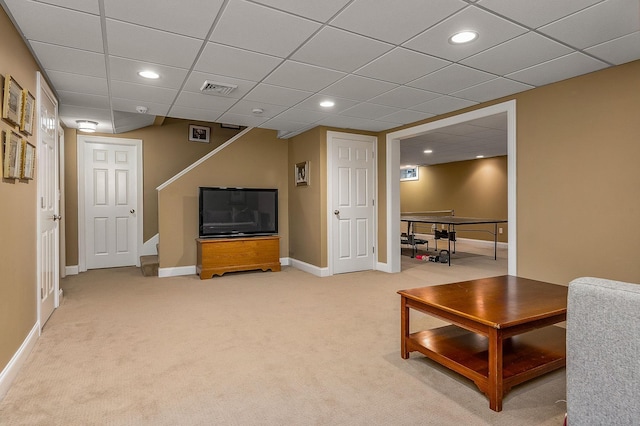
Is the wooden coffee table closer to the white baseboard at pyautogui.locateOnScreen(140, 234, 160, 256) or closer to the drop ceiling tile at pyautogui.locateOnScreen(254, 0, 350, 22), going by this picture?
the drop ceiling tile at pyautogui.locateOnScreen(254, 0, 350, 22)

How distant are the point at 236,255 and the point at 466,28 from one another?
4.12 m

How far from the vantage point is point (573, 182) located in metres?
3.22

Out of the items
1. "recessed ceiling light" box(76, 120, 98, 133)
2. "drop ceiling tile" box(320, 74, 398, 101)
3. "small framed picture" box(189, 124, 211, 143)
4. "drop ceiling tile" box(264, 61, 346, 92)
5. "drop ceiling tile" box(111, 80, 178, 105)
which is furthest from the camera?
"small framed picture" box(189, 124, 211, 143)

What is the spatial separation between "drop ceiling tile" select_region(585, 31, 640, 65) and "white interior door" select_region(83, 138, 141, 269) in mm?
A: 6105

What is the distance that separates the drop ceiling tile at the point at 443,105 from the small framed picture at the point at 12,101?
357cm

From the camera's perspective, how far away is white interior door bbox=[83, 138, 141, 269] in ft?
18.8

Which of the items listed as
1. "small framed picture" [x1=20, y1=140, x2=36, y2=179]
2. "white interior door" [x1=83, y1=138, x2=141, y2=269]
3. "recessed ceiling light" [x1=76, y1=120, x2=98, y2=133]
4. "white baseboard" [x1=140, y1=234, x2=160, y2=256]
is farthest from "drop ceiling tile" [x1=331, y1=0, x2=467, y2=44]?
"white baseboard" [x1=140, y1=234, x2=160, y2=256]

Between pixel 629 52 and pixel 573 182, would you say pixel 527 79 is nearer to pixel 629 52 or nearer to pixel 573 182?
pixel 629 52

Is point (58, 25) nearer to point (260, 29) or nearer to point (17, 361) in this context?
point (260, 29)

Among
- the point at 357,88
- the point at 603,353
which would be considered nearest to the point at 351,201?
the point at 357,88

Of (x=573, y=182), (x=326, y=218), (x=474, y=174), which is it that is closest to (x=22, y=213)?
(x=326, y=218)

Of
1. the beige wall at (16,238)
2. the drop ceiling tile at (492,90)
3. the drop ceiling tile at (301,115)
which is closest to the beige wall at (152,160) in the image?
the drop ceiling tile at (301,115)

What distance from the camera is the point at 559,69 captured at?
3008 mm

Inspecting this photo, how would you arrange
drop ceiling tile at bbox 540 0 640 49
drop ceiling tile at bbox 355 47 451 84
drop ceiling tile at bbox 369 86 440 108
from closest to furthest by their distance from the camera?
drop ceiling tile at bbox 540 0 640 49 < drop ceiling tile at bbox 355 47 451 84 < drop ceiling tile at bbox 369 86 440 108
